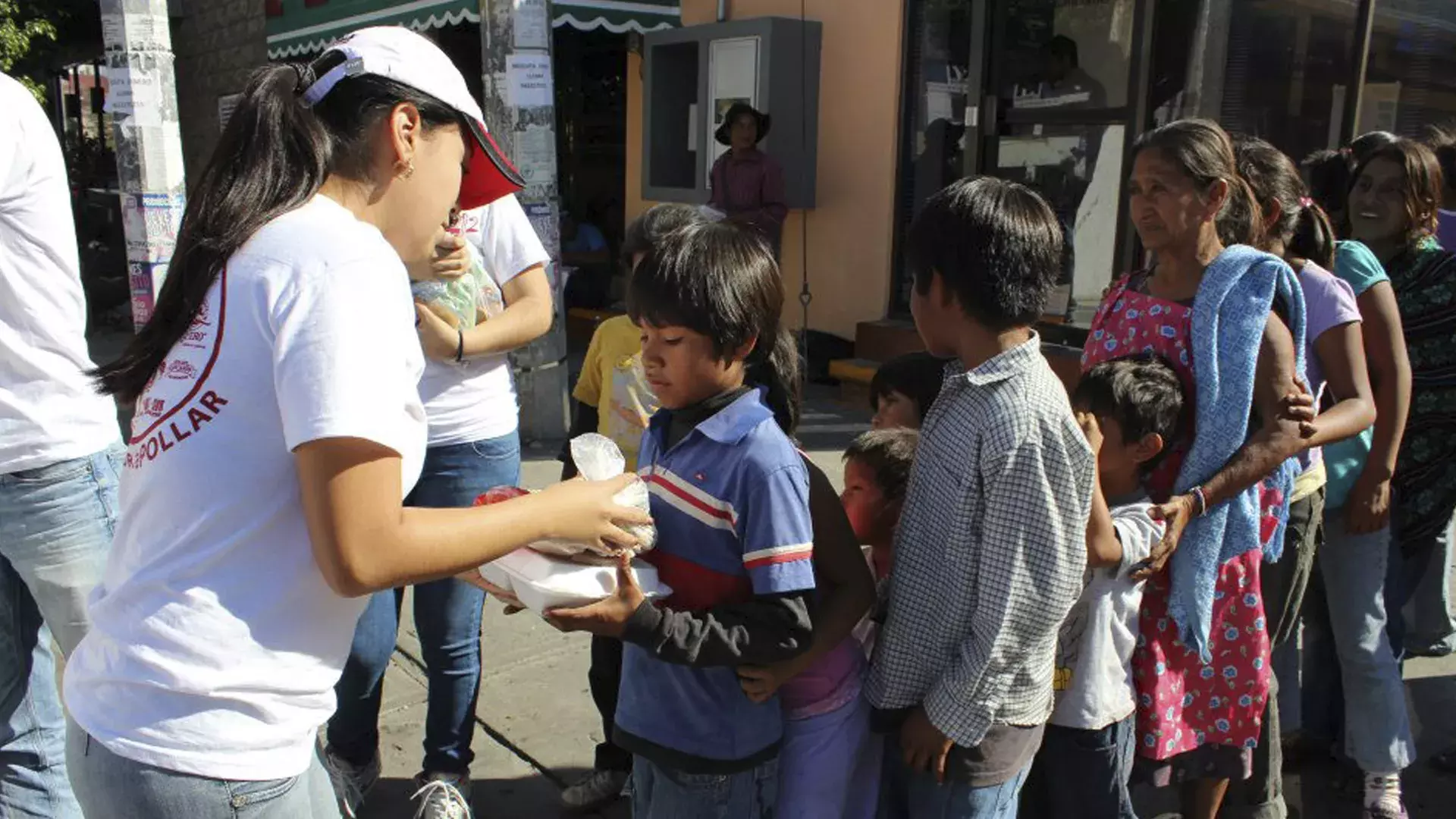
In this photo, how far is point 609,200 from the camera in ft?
41.7

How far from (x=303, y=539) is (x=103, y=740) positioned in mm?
351

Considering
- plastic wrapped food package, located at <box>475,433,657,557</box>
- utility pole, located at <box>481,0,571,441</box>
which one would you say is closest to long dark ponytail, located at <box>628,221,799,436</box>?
plastic wrapped food package, located at <box>475,433,657,557</box>

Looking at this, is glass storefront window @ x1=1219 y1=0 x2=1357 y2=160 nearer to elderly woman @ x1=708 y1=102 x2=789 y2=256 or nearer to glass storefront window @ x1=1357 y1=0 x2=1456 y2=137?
glass storefront window @ x1=1357 y1=0 x2=1456 y2=137

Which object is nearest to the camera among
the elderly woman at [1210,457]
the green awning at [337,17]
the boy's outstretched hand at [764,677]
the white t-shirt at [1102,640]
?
the boy's outstretched hand at [764,677]

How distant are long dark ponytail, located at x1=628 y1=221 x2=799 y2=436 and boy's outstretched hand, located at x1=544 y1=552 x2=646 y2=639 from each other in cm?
42

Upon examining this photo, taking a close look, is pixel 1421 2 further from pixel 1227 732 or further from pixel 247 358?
pixel 247 358

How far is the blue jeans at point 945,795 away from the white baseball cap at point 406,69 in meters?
1.28

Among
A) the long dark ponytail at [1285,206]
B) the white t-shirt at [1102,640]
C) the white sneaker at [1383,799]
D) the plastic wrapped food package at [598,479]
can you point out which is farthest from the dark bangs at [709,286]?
the white sneaker at [1383,799]

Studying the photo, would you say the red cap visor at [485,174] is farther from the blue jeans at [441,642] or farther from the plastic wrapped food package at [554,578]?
the blue jeans at [441,642]

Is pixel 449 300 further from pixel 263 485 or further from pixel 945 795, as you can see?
pixel 945 795

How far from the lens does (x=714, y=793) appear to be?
1.94 metres

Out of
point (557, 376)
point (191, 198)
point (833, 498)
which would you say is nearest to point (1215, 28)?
point (557, 376)

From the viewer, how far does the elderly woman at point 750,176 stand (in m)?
7.82

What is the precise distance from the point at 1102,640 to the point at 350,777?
76.3 inches
